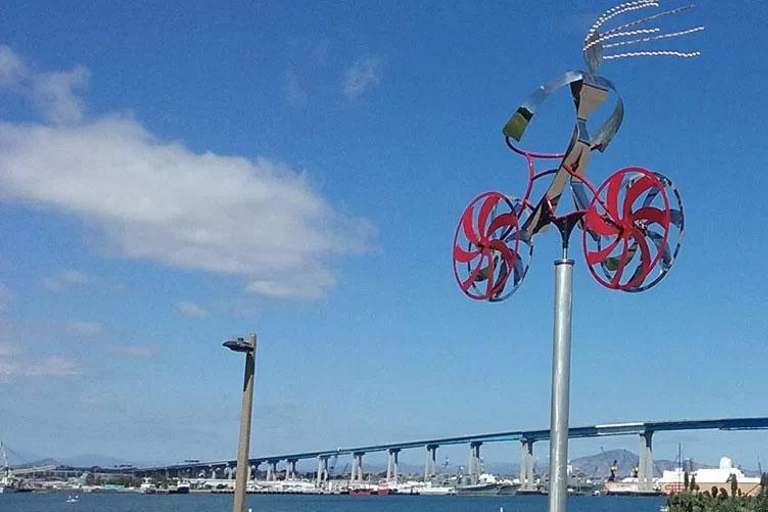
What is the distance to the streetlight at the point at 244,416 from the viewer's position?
38.4 feet

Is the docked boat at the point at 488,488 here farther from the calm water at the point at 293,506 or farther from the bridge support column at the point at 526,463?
the bridge support column at the point at 526,463

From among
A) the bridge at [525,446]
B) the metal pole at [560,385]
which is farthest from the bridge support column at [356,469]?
the metal pole at [560,385]

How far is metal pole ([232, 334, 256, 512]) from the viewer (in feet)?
38.4

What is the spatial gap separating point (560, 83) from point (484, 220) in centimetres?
271

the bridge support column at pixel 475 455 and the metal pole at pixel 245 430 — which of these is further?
the bridge support column at pixel 475 455

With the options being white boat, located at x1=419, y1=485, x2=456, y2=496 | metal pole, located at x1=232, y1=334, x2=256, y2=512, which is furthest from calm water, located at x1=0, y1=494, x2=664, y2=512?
metal pole, located at x1=232, y1=334, x2=256, y2=512

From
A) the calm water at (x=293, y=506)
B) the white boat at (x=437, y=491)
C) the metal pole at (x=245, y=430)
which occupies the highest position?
the metal pole at (x=245, y=430)

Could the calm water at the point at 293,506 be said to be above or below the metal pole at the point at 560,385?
below

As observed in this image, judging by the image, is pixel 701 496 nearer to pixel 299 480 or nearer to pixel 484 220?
pixel 484 220

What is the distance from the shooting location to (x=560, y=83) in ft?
51.5

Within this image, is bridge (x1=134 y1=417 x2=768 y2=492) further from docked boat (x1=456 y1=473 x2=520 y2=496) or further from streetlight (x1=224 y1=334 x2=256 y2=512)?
streetlight (x1=224 y1=334 x2=256 y2=512)

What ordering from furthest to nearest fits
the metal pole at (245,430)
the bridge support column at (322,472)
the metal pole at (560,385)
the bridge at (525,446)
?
the bridge support column at (322,472) → the bridge at (525,446) → the metal pole at (560,385) → the metal pole at (245,430)

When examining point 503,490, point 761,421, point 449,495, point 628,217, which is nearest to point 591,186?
point 628,217

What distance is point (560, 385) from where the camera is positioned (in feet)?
50.4
